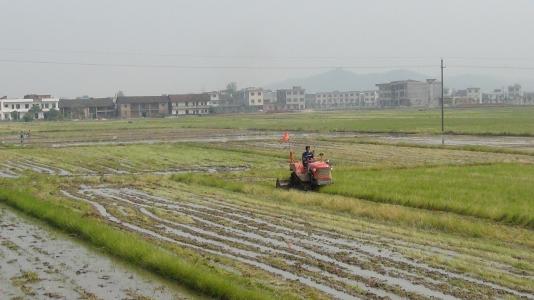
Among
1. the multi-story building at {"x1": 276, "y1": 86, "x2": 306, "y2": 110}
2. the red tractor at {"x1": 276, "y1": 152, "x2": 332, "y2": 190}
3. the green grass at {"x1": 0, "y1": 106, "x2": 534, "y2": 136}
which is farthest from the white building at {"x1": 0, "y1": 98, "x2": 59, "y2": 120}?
the red tractor at {"x1": 276, "y1": 152, "x2": 332, "y2": 190}

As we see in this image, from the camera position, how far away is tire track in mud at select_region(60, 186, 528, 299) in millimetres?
7630

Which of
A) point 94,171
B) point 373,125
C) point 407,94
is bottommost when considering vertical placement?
point 94,171

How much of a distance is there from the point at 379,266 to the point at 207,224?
4357mm

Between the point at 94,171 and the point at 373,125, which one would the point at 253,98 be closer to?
the point at 373,125

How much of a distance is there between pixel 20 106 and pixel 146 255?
115155mm

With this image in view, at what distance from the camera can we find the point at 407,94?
15300cm

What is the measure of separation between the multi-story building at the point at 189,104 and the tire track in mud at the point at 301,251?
103 meters

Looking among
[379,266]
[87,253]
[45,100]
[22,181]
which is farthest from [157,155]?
[45,100]

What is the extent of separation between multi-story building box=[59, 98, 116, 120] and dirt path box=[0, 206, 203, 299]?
103 meters

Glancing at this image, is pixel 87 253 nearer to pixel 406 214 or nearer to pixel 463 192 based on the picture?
pixel 406 214

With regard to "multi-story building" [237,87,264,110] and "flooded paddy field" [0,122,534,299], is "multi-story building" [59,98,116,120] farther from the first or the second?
"flooded paddy field" [0,122,534,299]

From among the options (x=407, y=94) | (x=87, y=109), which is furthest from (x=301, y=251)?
(x=407, y=94)

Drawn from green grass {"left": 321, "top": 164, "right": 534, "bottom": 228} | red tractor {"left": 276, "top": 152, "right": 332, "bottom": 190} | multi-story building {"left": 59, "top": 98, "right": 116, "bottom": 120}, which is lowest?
green grass {"left": 321, "top": 164, "right": 534, "bottom": 228}

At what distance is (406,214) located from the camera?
41.7 feet
